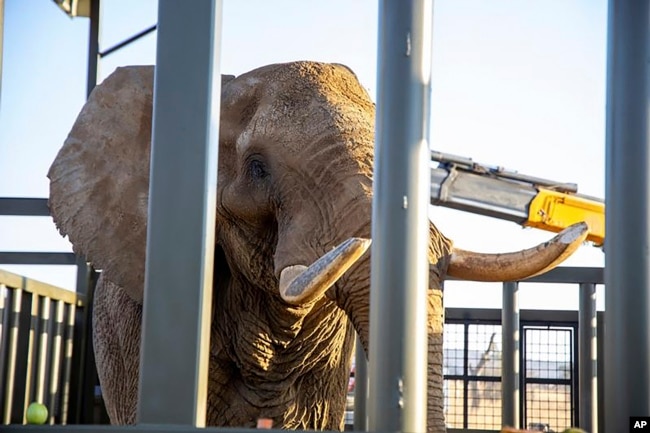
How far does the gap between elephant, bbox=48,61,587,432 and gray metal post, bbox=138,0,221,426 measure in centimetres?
171

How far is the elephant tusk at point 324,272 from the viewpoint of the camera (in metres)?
2.36

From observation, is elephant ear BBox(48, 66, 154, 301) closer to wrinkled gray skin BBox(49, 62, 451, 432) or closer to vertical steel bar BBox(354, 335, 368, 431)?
wrinkled gray skin BBox(49, 62, 451, 432)

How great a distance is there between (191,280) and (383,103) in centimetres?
32

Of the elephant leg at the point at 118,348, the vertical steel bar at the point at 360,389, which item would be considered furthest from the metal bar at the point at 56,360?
the vertical steel bar at the point at 360,389

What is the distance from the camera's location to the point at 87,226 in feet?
13.3

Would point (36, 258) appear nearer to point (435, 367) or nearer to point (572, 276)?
point (572, 276)

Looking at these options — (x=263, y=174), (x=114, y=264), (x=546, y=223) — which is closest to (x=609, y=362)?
(x=263, y=174)

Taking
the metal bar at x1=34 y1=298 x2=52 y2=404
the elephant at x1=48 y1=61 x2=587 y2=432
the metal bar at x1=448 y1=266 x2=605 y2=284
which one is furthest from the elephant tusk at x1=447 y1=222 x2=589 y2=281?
the metal bar at x1=34 y1=298 x2=52 y2=404

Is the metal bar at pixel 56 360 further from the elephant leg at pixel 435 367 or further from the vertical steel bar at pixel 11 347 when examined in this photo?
the elephant leg at pixel 435 367

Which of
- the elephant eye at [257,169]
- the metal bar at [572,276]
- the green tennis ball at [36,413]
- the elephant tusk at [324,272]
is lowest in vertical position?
the green tennis ball at [36,413]

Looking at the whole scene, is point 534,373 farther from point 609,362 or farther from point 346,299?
point 609,362

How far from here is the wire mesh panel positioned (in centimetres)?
508

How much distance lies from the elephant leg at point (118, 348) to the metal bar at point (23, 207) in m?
1.28

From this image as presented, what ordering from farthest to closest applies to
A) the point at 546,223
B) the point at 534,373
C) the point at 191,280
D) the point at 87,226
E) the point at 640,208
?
the point at 546,223
the point at 534,373
the point at 87,226
the point at 640,208
the point at 191,280
